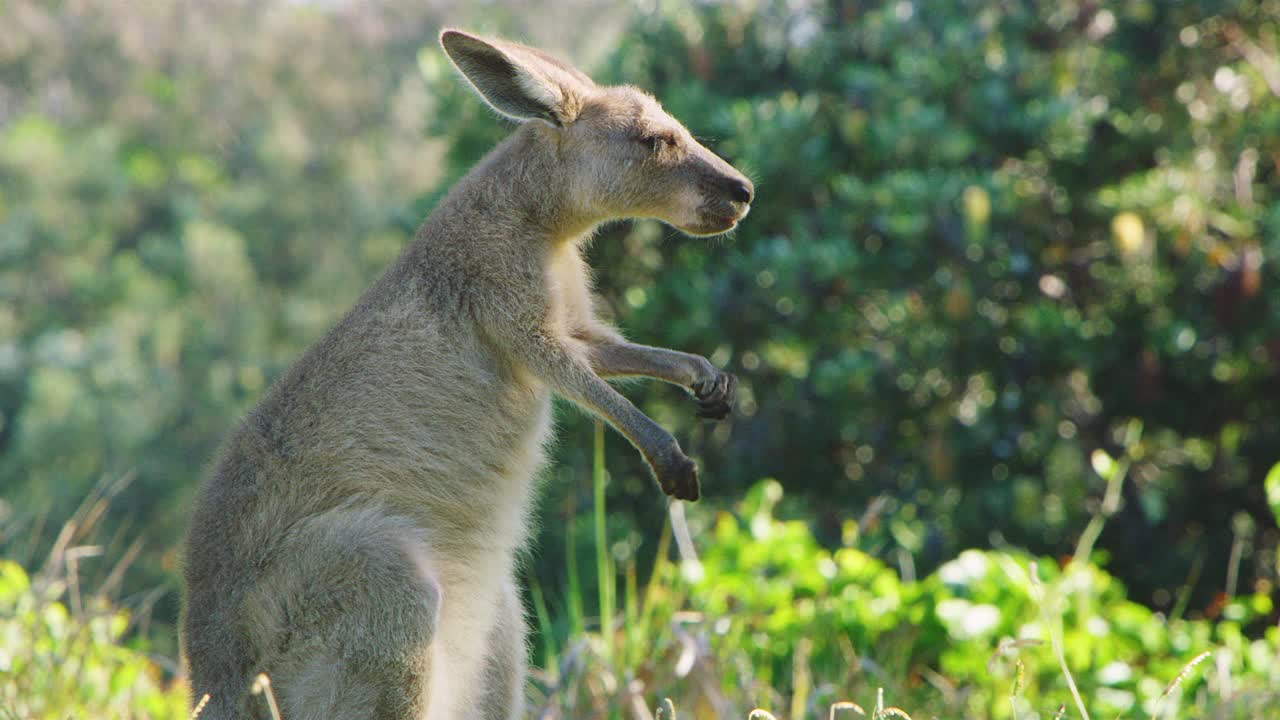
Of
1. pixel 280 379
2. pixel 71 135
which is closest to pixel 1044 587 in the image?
pixel 280 379

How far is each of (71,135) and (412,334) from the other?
16946 millimetres

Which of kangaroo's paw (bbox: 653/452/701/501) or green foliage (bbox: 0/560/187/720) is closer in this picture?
kangaroo's paw (bbox: 653/452/701/501)

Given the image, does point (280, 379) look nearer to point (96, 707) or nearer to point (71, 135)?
point (96, 707)

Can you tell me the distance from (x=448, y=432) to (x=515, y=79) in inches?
33.6

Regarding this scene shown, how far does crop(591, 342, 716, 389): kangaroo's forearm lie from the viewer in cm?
314

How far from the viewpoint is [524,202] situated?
10.6 ft

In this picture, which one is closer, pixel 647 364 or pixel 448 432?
pixel 448 432

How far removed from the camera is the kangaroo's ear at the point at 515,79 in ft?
9.73

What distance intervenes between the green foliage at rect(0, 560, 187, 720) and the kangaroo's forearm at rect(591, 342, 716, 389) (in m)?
1.64

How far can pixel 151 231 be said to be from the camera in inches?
672

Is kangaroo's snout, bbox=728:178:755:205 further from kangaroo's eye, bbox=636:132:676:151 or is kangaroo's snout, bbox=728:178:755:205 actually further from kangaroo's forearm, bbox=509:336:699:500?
kangaroo's forearm, bbox=509:336:699:500

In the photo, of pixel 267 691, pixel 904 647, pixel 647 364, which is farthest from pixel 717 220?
pixel 904 647

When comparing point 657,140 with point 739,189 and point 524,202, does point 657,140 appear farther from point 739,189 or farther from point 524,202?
point 524,202

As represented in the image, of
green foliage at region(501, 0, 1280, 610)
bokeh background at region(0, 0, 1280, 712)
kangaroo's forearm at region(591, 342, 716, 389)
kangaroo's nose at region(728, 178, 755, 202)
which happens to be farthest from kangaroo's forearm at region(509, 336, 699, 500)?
green foliage at region(501, 0, 1280, 610)
